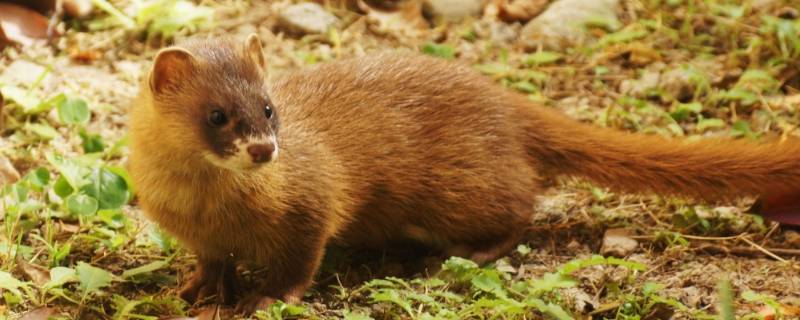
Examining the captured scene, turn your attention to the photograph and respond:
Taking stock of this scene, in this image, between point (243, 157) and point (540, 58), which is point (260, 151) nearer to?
point (243, 157)

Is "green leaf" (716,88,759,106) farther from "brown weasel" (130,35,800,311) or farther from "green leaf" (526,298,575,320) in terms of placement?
"green leaf" (526,298,575,320)

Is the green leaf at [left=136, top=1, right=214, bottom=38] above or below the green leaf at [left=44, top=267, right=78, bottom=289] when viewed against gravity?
above

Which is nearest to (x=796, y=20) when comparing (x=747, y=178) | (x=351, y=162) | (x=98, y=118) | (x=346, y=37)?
(x=747, y=178)

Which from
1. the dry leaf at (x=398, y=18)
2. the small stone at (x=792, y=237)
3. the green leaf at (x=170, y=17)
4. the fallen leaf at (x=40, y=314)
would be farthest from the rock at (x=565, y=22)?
the fallen leaf at (x=40, y=314)

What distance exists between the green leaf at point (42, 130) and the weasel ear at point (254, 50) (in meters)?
1.57

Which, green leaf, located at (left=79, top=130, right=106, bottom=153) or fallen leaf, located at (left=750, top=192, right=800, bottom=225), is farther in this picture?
green leaf, located at (left=79, top=130, right=106, bottom=153)

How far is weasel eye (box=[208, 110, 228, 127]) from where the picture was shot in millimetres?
3156

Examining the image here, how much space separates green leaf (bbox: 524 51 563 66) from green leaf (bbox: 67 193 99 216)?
2513mm

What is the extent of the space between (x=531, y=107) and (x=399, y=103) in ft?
1.89

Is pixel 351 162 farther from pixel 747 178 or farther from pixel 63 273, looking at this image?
pixel 747 178

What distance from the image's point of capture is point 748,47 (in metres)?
5.46

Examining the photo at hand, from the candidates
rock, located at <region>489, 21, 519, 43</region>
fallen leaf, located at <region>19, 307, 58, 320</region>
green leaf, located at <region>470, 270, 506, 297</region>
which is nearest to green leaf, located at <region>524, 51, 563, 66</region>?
rock, located at <region>489, 21, 519, 43</region>

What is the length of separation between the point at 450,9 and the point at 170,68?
3014 millimetres

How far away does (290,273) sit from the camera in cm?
364
